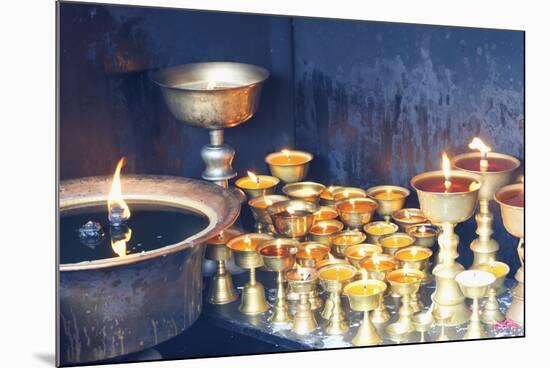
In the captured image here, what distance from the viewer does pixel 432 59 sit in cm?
292

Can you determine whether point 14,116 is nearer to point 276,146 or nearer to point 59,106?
point 59,106

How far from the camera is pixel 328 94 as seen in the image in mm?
2908

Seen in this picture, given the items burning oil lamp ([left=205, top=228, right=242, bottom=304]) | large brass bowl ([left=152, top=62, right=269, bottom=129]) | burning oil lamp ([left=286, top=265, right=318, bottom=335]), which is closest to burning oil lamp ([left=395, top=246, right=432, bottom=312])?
burning oil lamp ([left=286, top=265, right=318, bottom=335])

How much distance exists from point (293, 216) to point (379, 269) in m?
0.27

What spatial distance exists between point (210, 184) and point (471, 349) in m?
0.86

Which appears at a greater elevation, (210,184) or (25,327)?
(210,184)

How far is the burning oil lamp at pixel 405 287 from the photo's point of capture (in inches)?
111

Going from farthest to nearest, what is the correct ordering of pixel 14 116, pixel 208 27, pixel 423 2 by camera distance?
pixel 423 2 → pixel 208 27 → pixel 14 116

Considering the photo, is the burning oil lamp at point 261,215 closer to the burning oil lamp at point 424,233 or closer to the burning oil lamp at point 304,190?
the burning oil lamp at point 304,190

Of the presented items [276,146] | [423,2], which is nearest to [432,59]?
[423,2]

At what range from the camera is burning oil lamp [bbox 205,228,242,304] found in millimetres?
2811

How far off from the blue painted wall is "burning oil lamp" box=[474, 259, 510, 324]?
0.04m

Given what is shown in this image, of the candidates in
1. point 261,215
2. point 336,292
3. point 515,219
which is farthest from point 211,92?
point 515,219

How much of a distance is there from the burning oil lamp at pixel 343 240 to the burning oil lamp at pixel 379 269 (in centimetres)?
Answer: 6
